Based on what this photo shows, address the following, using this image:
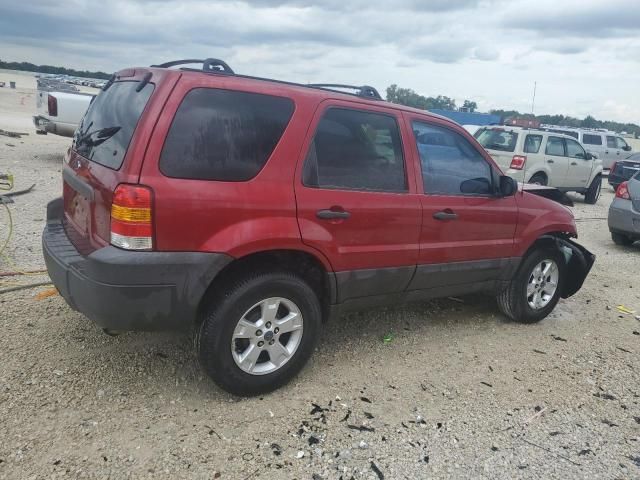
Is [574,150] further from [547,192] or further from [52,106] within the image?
[52,106]

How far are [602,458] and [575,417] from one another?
410 mm

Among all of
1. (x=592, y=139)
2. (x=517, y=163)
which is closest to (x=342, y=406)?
(x=517, y=163)

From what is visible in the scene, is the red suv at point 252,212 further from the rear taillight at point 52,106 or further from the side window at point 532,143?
the rear taillight at point 52,106

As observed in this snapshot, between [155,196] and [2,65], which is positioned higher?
[2,65]

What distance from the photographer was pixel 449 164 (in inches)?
159

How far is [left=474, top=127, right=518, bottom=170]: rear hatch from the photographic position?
11945 mm

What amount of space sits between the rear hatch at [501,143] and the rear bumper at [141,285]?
1024 cm

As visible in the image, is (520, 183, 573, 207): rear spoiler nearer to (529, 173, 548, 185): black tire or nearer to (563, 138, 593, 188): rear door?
(529, 173, 548, 185): black tire

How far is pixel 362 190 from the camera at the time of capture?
11.4ft

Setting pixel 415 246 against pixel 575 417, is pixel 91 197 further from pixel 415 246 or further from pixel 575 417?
pixel 575 417

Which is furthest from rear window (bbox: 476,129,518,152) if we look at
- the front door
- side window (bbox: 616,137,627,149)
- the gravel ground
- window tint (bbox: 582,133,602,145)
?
side window (bbox: 616,137,627,149)

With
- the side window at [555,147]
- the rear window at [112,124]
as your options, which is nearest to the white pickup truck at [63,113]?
the rear window at [112,124]

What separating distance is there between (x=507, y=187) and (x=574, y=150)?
1059 centimetres

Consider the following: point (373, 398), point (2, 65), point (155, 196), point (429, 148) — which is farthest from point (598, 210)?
point (2, 65)
